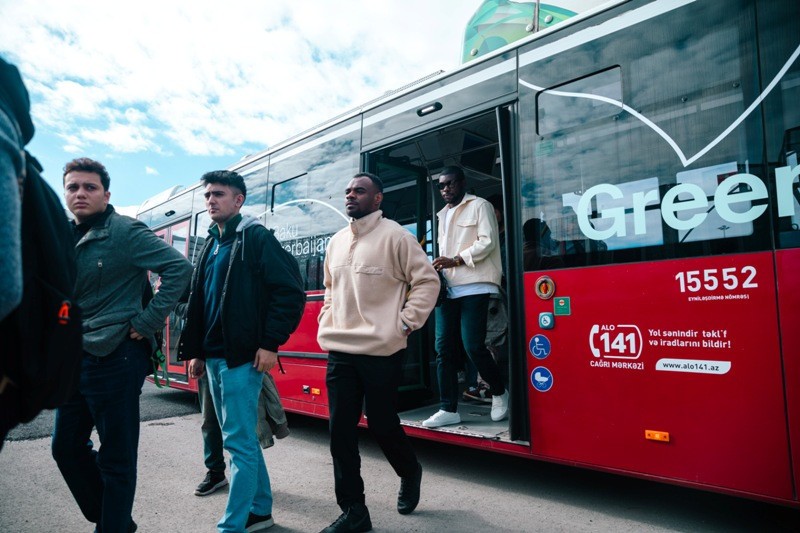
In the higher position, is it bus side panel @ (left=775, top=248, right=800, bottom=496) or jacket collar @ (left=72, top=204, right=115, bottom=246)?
jacket collar @ (left=72, top=204, right=115, bottom=246)

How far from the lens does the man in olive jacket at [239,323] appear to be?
8.72ft

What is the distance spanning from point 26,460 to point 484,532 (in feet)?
12.4

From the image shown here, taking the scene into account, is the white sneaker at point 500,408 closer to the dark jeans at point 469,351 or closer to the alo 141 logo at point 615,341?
the dark jeans at point 469,351

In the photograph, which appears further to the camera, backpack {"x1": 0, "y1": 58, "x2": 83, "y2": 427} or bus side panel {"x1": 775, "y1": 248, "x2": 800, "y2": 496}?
bus side panel {"x1": 775, "y1": 248, "x2": 800, "y2": 496}

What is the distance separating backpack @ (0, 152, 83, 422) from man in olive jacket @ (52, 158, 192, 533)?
1107 mm

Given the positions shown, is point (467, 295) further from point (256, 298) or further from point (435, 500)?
point (256, 298)

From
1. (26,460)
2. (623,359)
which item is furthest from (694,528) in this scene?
(26,460)

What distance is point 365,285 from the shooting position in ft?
9.64

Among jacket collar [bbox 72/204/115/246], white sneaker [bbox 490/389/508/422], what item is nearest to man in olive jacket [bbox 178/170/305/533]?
jacket collar [bbox 72/204/115/246]

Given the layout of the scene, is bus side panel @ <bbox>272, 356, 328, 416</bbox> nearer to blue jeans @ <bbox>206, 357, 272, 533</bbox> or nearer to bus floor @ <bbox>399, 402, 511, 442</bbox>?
bus floor @ <bbox>399, 402, 511, 442</bbox>

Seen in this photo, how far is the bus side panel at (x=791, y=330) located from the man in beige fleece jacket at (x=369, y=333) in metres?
1.64

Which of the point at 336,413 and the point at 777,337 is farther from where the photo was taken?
the point at 336,413

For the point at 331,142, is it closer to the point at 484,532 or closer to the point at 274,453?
the point at 274,453

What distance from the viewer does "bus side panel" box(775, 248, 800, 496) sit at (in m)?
2.39
